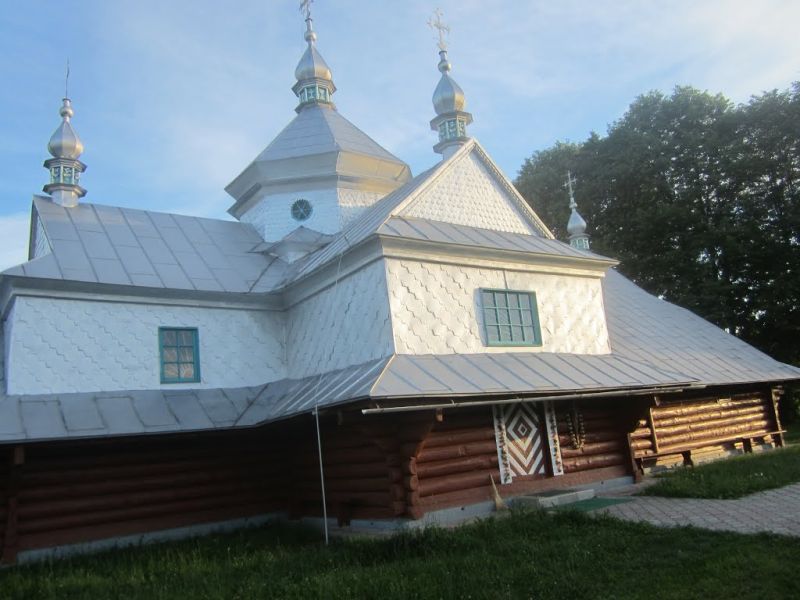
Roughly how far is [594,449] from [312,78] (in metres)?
13.4

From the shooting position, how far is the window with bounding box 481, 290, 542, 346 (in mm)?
12227

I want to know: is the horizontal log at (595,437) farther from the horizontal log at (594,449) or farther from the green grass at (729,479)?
the green grass at (729,479)

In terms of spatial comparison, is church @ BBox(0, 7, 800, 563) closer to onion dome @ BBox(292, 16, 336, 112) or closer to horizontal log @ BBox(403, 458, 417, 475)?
horizontal log @ BBox(403, 458, 417, 475)

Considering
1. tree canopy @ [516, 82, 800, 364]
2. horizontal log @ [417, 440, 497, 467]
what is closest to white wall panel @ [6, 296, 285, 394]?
horizontal log @ [417, 440, 497, 467]

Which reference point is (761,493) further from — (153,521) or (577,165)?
(577,165)

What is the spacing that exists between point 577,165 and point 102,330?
82.6ft

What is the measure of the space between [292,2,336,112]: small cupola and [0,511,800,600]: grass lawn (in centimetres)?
1403

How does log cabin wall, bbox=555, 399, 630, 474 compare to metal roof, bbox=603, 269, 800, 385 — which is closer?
log cabin wall, bbox=555, 399, 630, 474

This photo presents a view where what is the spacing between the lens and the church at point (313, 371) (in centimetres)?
1059

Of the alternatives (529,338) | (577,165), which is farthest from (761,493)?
(577,165)

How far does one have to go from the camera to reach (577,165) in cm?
3238

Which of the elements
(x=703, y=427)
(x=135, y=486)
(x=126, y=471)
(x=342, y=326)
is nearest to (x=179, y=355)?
(x=126, y=471)

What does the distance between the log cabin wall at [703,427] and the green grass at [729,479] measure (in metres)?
1.59

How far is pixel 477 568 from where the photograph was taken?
707 centimetres
